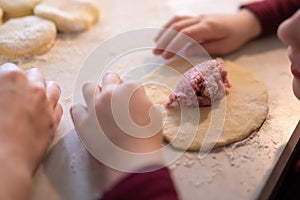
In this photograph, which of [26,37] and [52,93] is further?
[26,37]

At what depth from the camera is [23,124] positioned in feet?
2.21

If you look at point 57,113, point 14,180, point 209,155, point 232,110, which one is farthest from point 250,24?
point 14,180

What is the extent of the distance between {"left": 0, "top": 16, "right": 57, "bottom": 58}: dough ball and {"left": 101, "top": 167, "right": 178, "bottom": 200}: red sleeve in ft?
1.53

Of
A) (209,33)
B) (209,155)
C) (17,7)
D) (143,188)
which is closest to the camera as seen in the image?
(143,188)

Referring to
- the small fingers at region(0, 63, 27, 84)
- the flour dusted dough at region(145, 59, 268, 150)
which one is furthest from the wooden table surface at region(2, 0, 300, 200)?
the small fingers at region(0, 63, 27, 84)

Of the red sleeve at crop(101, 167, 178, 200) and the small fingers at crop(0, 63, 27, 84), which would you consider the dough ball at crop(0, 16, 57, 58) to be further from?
the red sleeve at crop(101, 167, 178, 200)

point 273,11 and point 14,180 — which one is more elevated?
point 273,11

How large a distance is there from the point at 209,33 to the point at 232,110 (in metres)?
0.22

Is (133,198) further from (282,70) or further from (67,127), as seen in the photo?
(282,70)

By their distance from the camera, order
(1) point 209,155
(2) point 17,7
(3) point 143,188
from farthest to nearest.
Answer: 1. (2) point 17,7
2. (1) point 209,155
3. (3) point 143,188

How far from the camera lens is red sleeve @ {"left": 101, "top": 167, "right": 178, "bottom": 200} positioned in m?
0.58

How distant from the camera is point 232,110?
78 centimetres

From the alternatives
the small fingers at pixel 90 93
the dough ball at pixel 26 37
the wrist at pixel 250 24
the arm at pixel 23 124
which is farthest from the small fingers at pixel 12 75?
the wrist at pixel 250 24

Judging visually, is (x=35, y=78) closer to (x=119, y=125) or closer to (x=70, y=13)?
(x=119, y=125)
